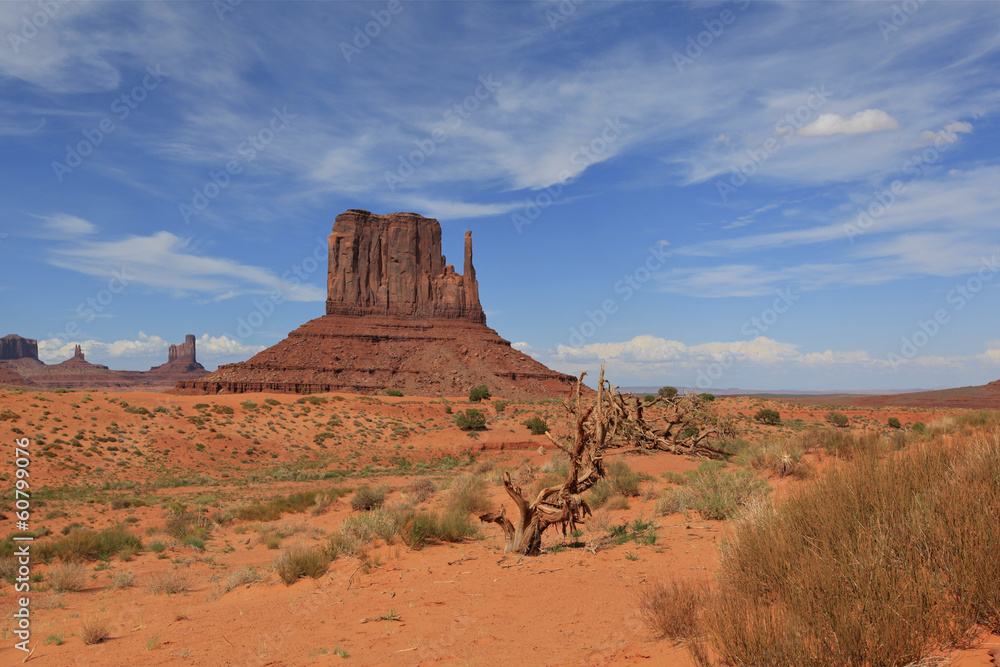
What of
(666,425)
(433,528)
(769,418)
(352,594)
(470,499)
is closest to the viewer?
(352,594)

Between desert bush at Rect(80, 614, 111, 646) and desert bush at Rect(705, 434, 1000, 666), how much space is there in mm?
7628

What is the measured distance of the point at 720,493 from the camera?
37.0 feet

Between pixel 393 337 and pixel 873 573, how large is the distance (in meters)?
98.8

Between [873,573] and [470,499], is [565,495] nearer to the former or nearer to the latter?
[470,499]

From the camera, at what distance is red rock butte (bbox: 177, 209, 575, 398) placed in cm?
8619

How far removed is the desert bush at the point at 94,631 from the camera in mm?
7129

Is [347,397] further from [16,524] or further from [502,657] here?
[502,657]

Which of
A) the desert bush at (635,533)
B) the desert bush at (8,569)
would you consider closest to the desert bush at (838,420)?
the desert bush at (635,533)

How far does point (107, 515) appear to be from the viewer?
17969mm

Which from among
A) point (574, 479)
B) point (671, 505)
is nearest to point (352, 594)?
point (574, 479)

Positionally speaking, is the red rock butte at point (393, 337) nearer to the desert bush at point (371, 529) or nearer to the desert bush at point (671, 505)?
the desert bush at point (371, 529)

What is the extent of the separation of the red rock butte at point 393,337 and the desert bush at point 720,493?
71382mm

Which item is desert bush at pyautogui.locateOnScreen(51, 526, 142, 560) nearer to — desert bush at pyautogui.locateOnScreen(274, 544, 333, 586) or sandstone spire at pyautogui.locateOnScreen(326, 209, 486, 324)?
desert bush at pyautogui.locateOnScreen(274, 544, 333, 586)

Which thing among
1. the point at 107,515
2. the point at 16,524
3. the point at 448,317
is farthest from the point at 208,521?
the point at 448,317
